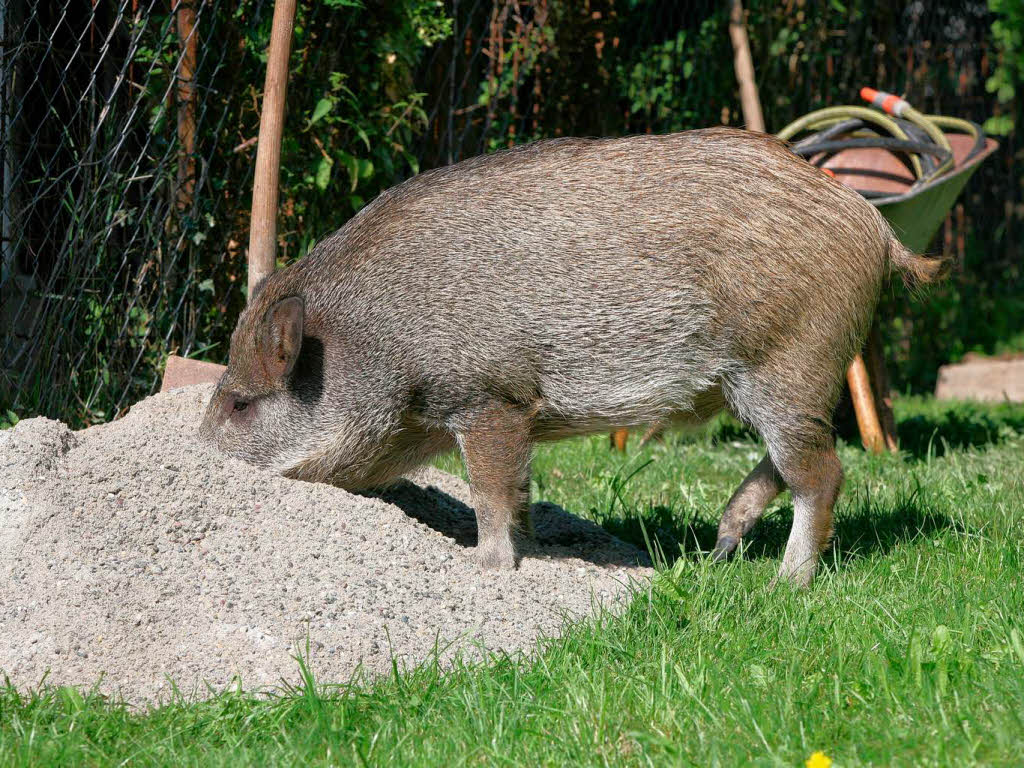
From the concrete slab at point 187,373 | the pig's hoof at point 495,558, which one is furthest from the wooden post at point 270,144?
the pig's hoof at point 495,558

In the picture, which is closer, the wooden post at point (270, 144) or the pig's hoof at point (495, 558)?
the pig's hoof at point (495, 558)

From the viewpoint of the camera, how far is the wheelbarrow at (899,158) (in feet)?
19.1

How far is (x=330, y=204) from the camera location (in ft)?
21.7

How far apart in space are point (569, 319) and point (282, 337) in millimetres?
1088

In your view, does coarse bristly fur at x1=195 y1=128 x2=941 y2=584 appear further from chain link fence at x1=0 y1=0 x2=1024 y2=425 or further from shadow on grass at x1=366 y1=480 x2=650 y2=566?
chain link fence at x1=0 y1=0 x2=1024 y2=425

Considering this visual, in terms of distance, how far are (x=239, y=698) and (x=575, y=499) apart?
266cm

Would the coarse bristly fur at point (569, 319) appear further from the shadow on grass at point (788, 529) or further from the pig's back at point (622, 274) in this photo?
the shadow on grass at point (788, 529)

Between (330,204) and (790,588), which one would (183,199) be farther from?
(790,588)

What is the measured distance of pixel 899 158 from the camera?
248 inches

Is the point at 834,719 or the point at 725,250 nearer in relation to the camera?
the point at 834,719

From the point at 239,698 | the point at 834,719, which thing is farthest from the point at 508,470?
the point at 834,719

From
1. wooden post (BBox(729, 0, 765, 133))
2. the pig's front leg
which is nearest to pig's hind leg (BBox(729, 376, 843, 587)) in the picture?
the pig's front leg

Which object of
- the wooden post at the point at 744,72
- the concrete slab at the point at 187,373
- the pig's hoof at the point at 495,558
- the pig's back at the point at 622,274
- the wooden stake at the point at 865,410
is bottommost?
the wooden stake at the point at 865,410

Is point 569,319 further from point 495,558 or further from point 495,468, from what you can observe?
point 495,558
